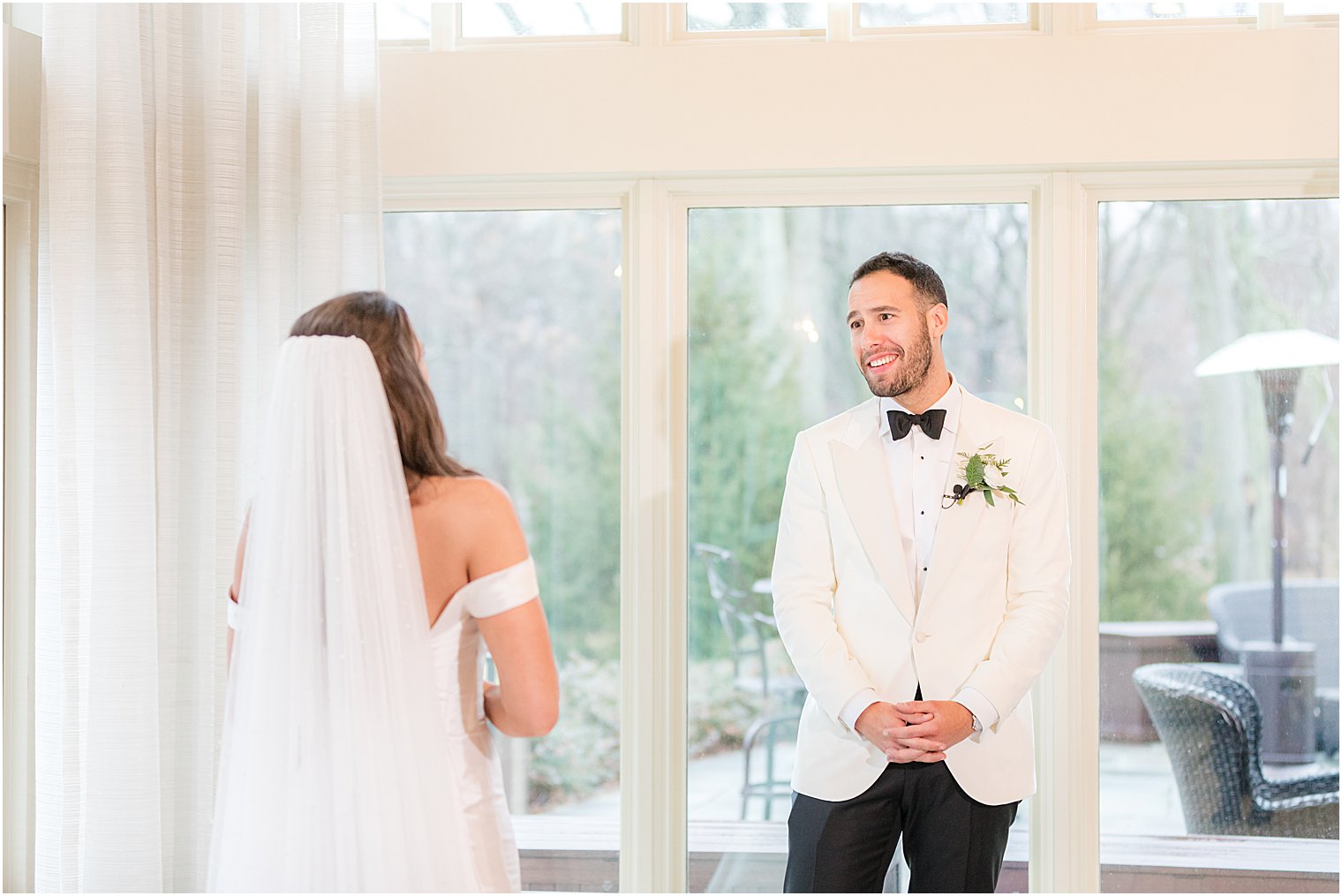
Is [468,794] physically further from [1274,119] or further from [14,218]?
[1274,119]

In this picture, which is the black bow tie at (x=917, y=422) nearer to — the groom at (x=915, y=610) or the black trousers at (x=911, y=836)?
the groom at (x=915, y=610)

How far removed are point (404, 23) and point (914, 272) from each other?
1.62m

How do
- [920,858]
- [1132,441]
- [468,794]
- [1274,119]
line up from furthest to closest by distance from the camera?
[1132,441]
[1274,119]
[920,858]
[468,794]

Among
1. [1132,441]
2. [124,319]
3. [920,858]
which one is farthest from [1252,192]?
[124,319]

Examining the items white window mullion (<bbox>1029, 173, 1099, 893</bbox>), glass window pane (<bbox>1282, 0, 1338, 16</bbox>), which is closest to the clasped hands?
white window mullion (<bbox>1029, 173, 1099, 893</bbox>)

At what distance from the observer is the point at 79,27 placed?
2652mm

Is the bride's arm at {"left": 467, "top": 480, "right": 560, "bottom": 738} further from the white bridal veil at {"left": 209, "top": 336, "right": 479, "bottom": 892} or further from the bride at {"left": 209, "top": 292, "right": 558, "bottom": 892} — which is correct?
the white bridal veil at {"left": 209, "top": 336, "right": 479, "bottom": 892}

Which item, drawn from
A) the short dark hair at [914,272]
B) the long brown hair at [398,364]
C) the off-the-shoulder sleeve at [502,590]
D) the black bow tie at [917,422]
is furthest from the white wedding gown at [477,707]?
the short dark hair at [914,272]

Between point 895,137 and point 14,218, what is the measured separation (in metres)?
2.32

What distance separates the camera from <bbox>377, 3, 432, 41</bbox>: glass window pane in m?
3.08

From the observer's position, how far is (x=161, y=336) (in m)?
A: 2.68

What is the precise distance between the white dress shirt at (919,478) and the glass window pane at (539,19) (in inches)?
54.4

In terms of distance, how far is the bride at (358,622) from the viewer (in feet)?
6.07

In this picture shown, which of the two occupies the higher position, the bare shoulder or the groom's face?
the groom's face
